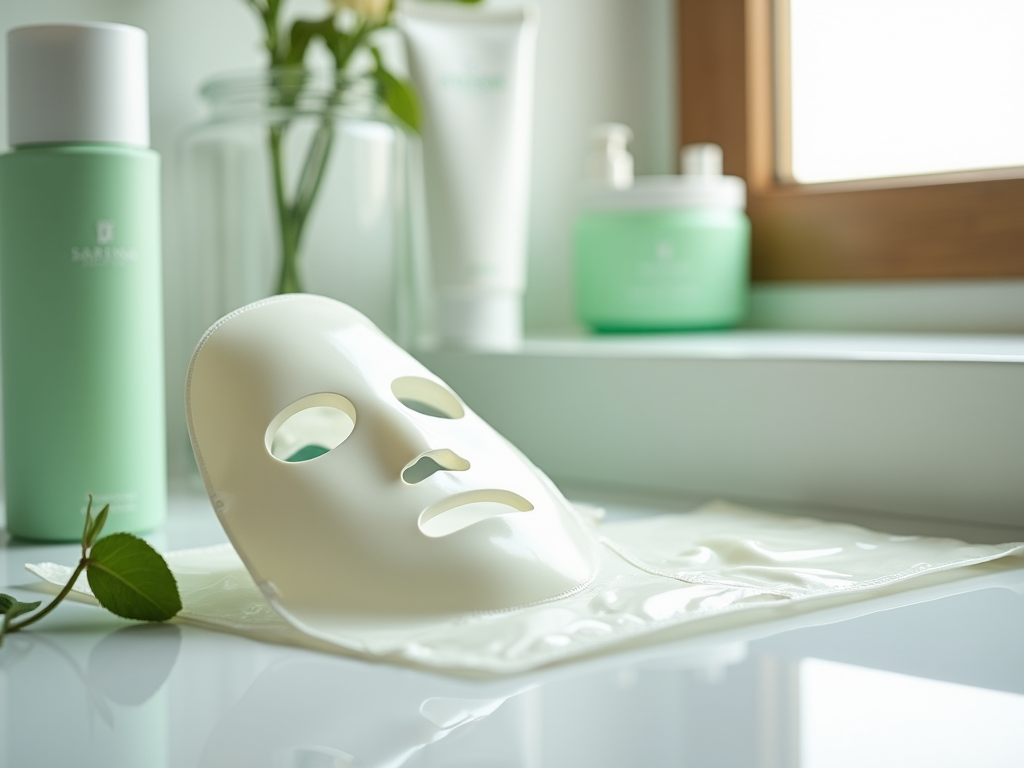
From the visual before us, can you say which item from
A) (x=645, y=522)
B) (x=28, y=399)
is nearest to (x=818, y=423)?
(x=645, y=522)

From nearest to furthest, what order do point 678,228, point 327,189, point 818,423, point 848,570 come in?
1. point 848,570
2. point 818,423
3. point 327,189
4. point 678,228

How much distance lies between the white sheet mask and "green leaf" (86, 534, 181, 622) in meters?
0.03

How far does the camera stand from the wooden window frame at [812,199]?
2.54ft

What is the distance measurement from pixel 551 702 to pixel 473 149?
0.48 meters

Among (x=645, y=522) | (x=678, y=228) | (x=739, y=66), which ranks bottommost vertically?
(x=645, y=522)

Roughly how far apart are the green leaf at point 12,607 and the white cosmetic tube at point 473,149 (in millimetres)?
388

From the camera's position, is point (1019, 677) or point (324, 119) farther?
point (324, 119)

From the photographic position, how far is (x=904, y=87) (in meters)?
0.87

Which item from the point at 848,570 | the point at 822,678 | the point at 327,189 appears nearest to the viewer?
the point at 822,678

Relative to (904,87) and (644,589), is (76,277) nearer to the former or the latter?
(644,589)

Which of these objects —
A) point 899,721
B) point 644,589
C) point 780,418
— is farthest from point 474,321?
point 899,721

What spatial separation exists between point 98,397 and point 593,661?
27 centimetres

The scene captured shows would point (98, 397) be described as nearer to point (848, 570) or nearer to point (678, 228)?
point (848, 570)

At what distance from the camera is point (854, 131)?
0.91 m
